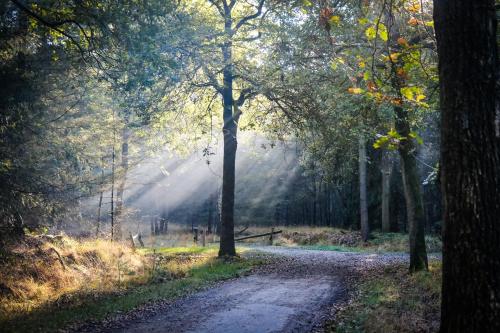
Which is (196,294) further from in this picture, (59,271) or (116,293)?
(59,271)

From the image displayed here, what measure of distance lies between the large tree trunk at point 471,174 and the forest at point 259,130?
1cm

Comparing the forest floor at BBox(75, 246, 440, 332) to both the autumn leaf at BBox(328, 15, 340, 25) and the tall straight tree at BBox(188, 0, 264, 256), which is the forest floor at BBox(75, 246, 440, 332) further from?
the autumn leaf at BBox(328, 15, 340, 25)

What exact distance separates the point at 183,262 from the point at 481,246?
40.6ft

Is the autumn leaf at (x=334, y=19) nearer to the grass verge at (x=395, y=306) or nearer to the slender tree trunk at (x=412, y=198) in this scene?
the grass verge at (x=395, y=306)

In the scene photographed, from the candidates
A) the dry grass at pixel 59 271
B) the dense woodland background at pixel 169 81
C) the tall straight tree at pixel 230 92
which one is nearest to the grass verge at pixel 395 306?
the dense woodland background at pixel 169 81

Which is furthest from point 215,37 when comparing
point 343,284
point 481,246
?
point 481,246

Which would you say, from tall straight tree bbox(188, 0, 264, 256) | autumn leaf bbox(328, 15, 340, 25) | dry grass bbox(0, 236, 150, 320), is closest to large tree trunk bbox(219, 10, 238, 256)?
tall straight tree bbox(188, 0, 264, 256)

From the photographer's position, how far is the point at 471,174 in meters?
3.92

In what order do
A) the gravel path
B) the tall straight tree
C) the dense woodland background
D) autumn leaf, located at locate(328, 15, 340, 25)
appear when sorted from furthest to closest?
the tall straight tree < the dense woodland background < the gravel path < autumn leaf, located at locate(328, 15, 340, 25)

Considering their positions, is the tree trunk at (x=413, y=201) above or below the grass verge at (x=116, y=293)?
above

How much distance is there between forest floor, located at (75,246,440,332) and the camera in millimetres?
7203

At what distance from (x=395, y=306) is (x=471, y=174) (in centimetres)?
496

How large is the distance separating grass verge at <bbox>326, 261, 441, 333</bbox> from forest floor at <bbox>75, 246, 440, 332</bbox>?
0.11 m

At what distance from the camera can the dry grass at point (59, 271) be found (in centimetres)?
920
